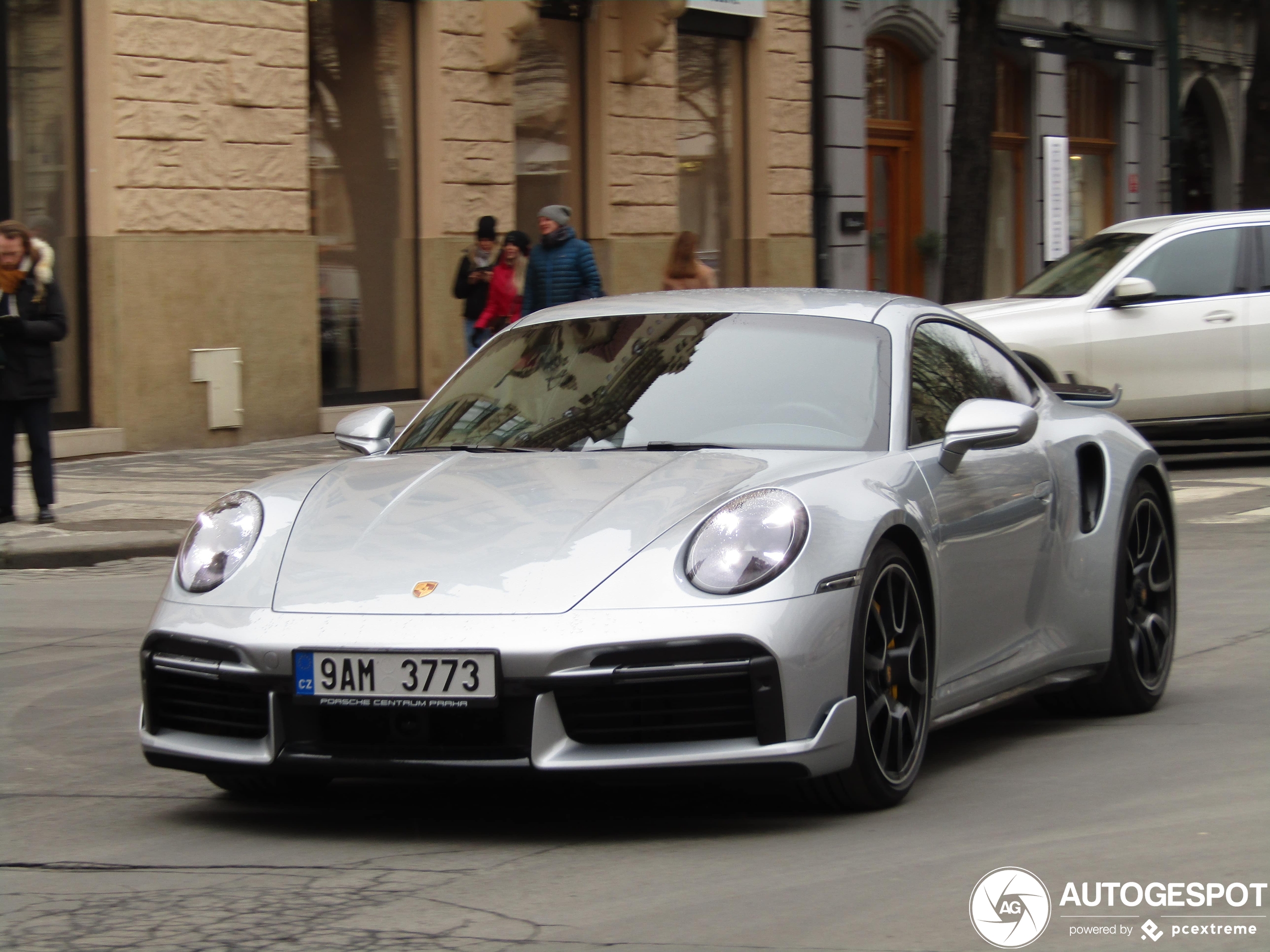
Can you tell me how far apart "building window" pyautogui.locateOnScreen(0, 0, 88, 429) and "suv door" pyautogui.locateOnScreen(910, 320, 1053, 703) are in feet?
34.8

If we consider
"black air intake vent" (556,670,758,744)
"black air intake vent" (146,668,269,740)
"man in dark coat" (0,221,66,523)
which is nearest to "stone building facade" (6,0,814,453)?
"man in dark coat" (0,221,66,523)

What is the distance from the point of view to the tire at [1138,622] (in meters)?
6.17

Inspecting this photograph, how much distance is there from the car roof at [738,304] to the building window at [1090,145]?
25267 mm

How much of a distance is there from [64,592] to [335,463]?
170 inches

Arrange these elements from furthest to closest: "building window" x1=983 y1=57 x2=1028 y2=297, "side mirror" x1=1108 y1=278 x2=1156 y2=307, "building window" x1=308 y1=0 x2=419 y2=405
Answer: "building window" x1=983 y1=57 x2=1028 y2=297 < "building window" x1=308 y1=0 x2=419 y2=405 < "side mirror" x1=1108 y1=278 x2=1156 y2=307

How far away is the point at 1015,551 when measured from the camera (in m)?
5.60

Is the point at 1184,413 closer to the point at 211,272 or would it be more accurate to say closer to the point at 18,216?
the point at 211,272

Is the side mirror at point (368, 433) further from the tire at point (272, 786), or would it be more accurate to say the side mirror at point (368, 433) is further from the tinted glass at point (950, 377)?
the tinted glass at point (950, 377)

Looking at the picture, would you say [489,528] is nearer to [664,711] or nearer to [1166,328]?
[664,711]

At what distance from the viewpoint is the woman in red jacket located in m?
16.5

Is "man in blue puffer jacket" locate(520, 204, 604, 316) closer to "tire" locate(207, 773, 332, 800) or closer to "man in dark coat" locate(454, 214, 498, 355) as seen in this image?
"man in dark coat" locate(454, 214, 498, 355)

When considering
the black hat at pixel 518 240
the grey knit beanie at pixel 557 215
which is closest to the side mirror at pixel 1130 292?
the grey knit beanie at pixel 557 215

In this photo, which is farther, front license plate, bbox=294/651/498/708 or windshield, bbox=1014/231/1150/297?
windshield, bbox=1014/231/1150/297

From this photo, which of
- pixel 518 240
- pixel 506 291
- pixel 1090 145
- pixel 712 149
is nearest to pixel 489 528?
pixel 506 291
